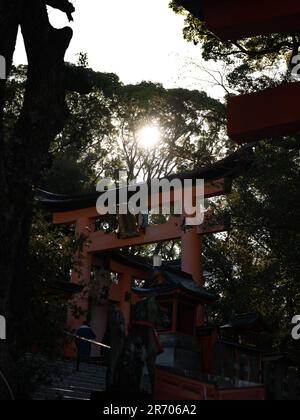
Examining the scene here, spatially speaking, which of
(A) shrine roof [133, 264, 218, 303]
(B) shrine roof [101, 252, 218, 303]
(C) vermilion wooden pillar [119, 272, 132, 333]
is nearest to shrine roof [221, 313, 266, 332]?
(B) shrine roof [101, 252, 218, 303]

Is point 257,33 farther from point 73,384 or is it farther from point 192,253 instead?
point 192,253

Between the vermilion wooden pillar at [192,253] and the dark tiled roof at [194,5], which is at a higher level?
the dark tiled roof at [194,5]

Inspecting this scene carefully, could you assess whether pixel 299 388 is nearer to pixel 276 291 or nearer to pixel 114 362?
pixel 276 291

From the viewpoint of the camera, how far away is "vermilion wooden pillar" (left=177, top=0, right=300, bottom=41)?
15.4 ft

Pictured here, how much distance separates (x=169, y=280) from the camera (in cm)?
1494

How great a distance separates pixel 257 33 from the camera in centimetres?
500

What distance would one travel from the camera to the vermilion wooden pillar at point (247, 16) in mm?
4699

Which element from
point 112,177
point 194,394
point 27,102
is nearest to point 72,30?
point 27,102

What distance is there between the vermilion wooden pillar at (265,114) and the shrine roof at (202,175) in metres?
5.12

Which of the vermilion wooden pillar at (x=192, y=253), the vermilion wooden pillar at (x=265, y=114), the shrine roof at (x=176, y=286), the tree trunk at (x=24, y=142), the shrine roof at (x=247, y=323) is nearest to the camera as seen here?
the vermilion wooden pillar at (x=265, y=114)

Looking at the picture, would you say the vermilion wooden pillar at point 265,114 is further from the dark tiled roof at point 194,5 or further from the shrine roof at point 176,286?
the shrine roof at point 176,286

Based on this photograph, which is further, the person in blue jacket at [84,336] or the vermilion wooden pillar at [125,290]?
the vermilion wooden pillar at [125,290]

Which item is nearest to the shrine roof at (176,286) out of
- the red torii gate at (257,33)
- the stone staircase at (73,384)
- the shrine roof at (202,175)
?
the stone staircase at (73,384)

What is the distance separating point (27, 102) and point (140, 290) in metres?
9.48
